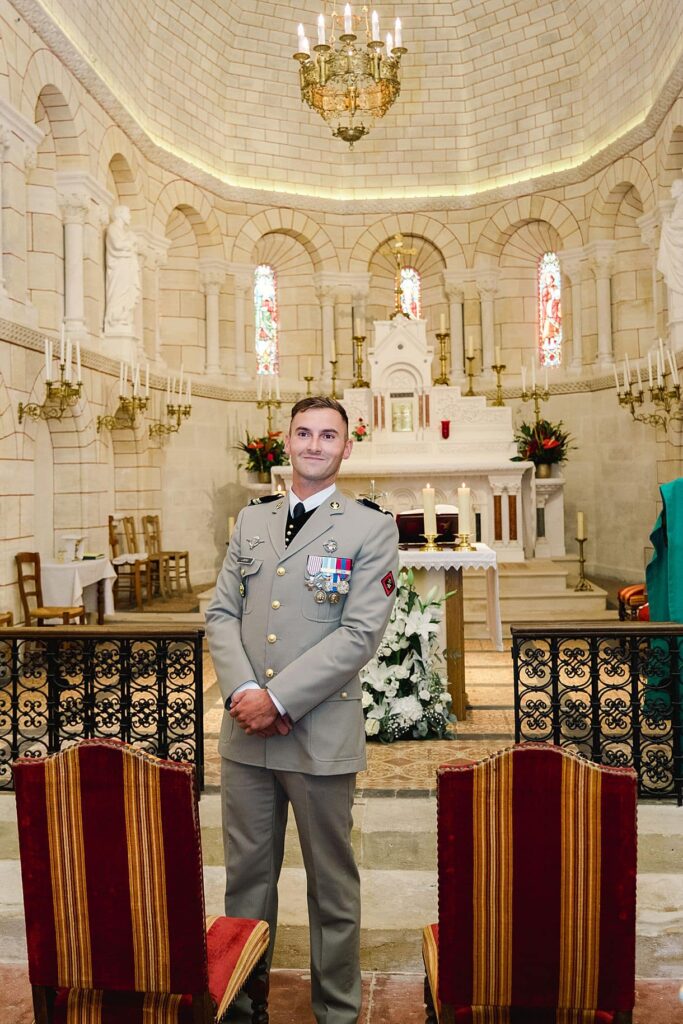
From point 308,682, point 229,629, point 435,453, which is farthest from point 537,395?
point 308,682

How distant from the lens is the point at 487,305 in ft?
51.0

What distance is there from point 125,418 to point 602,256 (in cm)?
765

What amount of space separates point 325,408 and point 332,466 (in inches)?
7.2

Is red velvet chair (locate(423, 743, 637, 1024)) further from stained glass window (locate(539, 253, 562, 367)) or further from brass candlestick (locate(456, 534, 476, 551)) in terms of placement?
stained glass window (locate(539, 253, 562, 367))

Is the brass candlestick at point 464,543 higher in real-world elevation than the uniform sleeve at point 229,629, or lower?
higher

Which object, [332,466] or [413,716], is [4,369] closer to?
[413,716]

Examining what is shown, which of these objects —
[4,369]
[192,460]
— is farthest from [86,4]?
[192,460]

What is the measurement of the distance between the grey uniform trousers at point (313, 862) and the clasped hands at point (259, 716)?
158 millimetres

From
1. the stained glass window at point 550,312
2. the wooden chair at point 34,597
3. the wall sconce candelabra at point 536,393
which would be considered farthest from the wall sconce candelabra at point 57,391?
the stained glass window at point 550,312

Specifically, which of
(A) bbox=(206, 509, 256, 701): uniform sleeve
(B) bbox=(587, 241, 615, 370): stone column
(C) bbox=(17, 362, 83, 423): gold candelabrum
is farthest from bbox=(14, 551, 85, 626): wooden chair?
(B) bbox=(587, 241, 615, 370): stone column

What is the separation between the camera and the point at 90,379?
36.7ft

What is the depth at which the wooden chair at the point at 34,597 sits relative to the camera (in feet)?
28.5

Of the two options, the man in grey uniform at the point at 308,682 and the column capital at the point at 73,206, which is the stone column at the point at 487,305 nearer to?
the column capital at the point at 73,206

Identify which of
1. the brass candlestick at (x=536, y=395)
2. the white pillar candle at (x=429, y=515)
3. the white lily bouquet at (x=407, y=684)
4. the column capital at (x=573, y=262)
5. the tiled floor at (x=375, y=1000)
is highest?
the column capital at (x=573, y=262)
